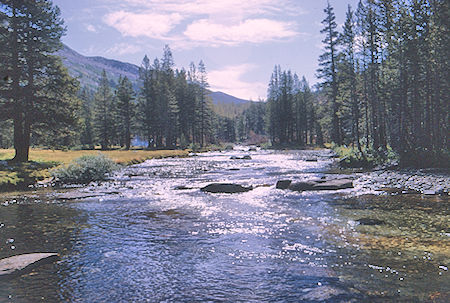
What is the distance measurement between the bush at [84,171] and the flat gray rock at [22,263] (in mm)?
16104

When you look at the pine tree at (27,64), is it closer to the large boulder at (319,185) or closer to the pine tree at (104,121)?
the large boulder at (319,185)

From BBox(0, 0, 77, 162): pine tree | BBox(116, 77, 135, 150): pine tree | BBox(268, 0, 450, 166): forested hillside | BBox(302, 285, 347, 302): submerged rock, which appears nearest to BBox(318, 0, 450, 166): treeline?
BBox(268, 0, 450, 166): forested hillside

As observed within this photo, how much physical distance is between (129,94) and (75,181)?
49.7 metres

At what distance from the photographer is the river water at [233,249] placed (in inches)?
236

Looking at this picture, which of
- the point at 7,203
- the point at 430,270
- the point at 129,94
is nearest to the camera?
the point at 430,270

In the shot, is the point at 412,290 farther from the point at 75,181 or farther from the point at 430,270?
the point at 75,181

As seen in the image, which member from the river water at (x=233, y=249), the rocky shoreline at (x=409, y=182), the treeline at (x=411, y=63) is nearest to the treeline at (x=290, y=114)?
the treeline at (x=411, y=63)

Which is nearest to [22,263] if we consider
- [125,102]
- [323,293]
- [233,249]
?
[233,249]

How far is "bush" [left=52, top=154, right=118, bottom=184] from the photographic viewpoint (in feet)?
73.8

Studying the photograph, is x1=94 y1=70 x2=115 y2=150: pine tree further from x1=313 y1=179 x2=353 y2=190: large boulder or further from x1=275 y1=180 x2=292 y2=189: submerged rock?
x1=313 y1=179 x2=353 y2=190: large boulder

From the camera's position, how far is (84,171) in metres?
23.3

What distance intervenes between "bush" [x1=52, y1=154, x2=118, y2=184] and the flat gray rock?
52.8 feet

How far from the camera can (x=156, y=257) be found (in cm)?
806

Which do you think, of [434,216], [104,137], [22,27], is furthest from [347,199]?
[104,137]
